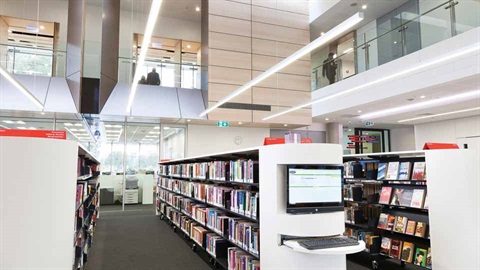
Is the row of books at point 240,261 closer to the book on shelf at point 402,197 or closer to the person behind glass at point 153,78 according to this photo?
the book on shelf at point 402,197

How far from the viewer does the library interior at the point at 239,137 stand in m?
2.94

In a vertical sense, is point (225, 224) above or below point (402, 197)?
below

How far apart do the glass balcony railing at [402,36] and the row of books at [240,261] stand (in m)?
6.09

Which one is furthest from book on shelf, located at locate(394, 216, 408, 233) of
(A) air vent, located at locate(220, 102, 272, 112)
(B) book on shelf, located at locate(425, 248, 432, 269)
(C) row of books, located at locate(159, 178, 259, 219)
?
(A) air vent, located at locate(220, 102, 272, 112)

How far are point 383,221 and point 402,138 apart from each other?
10.3 meters

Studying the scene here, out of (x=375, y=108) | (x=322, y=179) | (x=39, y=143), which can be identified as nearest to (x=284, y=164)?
(x=322, y=179)

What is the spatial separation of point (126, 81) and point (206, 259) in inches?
252

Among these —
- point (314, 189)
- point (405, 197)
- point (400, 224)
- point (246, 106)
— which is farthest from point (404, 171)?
point (246, 106)

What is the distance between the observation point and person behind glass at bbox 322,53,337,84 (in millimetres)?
9969

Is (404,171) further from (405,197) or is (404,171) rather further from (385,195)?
(385,195)

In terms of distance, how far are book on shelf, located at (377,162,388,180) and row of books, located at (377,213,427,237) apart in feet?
1.79

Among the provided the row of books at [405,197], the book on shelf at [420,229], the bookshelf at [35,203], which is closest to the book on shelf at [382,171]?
the row of books at [405,197]

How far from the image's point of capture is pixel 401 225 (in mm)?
4371

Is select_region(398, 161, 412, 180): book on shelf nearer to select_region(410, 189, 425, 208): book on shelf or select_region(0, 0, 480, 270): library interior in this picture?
select_region(0, 0, 480, 270): library interior
